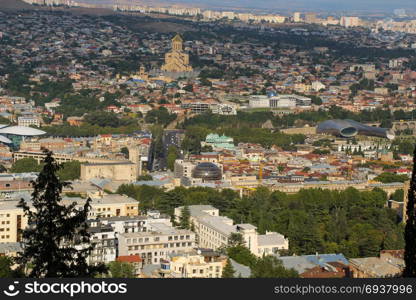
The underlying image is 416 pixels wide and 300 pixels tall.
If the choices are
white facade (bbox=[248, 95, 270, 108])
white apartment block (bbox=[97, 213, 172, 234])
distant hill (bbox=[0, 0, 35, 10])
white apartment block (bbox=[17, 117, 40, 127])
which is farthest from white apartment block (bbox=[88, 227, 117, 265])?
distant hill (bbox=[0, 0, 35, 10])

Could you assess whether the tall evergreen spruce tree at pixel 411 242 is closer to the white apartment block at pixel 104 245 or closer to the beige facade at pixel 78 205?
the white apartment block at pixel 104 245

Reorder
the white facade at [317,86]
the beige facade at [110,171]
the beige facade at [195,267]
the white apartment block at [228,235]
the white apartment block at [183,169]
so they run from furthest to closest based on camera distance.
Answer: the white facade at [317,86] < the white apartment block at [183,169] < the beige facade at [110,171] < the white apartment block at [228,235] < the beige facade at [195,267]

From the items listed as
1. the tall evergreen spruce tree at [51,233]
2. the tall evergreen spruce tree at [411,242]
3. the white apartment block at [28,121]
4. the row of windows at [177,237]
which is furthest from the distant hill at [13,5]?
the tall evergreen spruce tree at [51,233]

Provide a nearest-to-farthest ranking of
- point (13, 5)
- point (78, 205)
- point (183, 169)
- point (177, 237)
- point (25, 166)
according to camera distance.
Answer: point (177, 237)
point (78, 205)
point (183, 169)
point (25, 166)
point (13, 5)

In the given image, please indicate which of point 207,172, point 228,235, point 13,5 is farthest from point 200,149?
point 13,5

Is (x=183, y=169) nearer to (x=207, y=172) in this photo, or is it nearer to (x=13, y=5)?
(x=207, y=172)

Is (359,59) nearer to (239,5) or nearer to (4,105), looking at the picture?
(4,105)

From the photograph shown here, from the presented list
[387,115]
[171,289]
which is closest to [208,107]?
[387,115]
